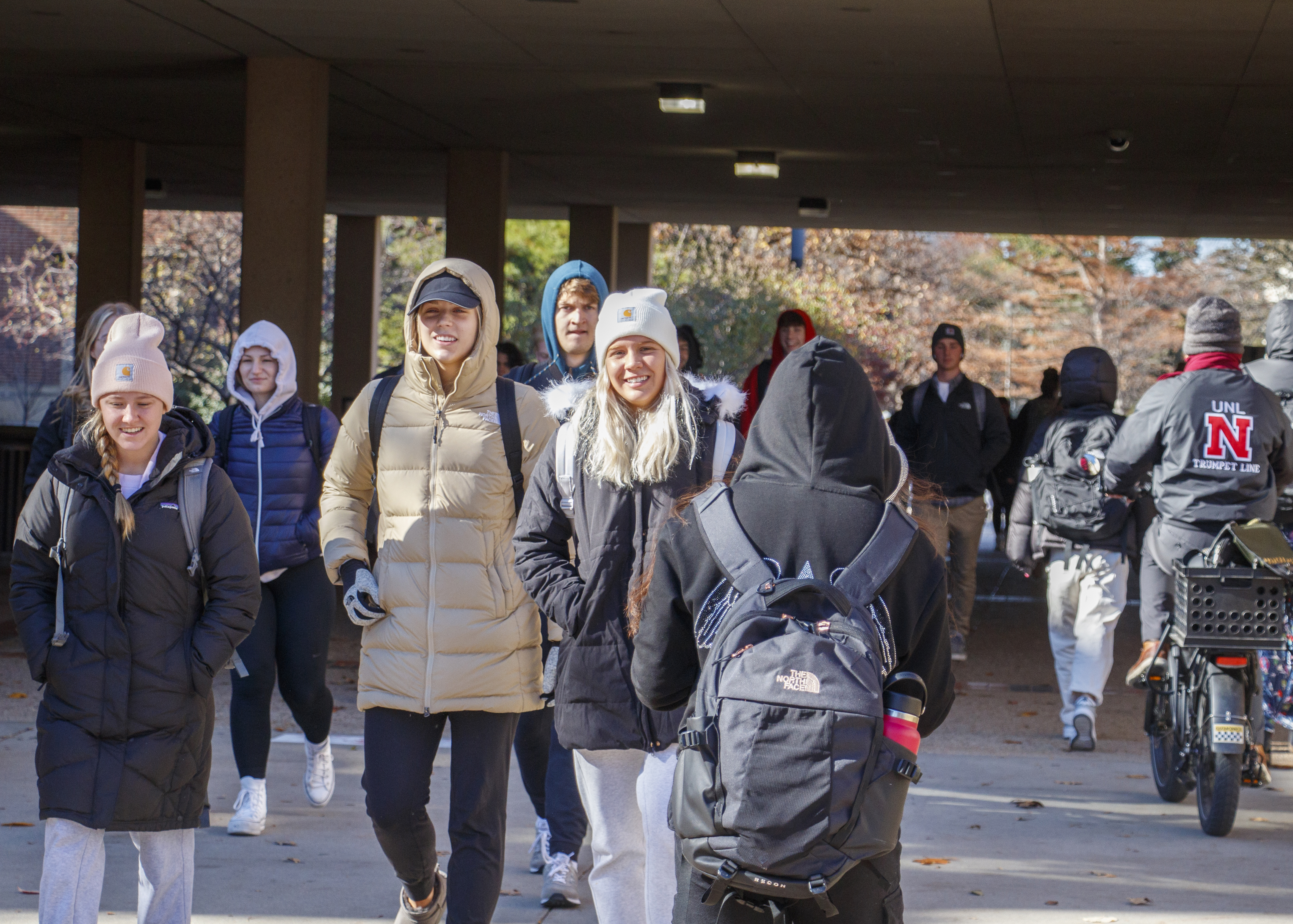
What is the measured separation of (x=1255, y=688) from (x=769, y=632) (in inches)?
162

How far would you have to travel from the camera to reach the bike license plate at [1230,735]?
233 inches

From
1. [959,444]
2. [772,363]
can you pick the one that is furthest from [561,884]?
[959,444]

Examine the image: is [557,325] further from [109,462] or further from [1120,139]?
[1120,139]

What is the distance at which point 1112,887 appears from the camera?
5.42 meters

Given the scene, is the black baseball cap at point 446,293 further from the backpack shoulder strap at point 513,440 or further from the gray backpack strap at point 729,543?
the gray backpack strap at point 729,543

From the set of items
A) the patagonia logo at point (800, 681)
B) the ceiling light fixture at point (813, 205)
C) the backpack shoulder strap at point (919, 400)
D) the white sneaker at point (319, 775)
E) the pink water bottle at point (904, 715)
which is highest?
the ceiling light fixture at point (813, 205)

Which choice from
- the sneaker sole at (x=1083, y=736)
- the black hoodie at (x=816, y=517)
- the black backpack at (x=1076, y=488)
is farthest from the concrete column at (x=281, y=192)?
the black hoodie at (x=816, y=517)

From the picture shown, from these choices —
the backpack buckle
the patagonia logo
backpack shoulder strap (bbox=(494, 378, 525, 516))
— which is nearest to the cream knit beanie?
backpack shoulder strap (bbox=(494, 378, 525, 516))

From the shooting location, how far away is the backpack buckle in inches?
107

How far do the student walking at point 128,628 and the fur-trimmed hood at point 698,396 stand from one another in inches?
39.7

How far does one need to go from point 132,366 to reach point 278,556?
168 centimetres

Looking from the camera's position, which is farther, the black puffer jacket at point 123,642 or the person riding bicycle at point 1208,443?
the person riding bicycle at point 1208,443

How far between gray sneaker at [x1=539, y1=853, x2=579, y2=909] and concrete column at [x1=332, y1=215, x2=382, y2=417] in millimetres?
20711

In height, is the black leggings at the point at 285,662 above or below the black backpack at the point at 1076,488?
below
